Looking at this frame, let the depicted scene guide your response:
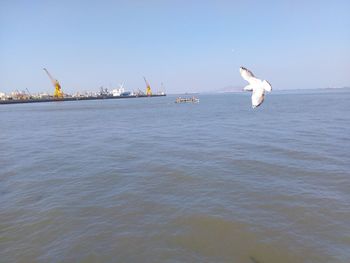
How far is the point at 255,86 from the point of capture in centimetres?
439

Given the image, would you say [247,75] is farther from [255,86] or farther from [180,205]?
[180,205]

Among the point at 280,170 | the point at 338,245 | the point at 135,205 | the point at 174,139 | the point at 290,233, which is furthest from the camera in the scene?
the point at 174,139

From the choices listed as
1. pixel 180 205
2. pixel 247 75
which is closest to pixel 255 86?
pixel 247 75

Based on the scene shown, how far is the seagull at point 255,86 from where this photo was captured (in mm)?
4188

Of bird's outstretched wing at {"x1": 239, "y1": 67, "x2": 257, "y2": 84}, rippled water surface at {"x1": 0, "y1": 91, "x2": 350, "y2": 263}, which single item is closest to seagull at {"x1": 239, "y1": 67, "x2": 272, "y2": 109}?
bird's outstretched wing at {"x1": 239, "y1": 67, "x2": 257, "y2": 84}

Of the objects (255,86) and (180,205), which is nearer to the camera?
(255,86)

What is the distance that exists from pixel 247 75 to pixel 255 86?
0.23 metres

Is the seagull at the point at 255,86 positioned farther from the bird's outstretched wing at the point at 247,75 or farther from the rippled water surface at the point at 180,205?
the rippled water surface at the point at 180,205

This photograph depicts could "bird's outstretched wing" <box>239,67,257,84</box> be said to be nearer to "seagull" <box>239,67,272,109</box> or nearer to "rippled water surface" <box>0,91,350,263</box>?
"seagull" <box>239,67,272,109</box>

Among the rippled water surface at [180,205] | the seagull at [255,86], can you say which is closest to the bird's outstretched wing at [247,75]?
the seagull at [255,86]

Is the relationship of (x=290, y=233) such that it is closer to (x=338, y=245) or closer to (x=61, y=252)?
(x=338, y=245)

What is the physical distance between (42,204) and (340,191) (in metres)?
15.9

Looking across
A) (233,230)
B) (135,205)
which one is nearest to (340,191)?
(233,230)

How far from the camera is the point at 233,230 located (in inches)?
483
